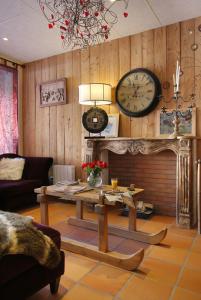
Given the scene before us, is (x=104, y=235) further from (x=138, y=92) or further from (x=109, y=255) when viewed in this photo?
(x=138, y=92)

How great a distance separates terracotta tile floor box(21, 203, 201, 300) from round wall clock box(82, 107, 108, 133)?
5.40 ft

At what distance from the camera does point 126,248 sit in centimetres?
222

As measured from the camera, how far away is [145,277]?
178 cm

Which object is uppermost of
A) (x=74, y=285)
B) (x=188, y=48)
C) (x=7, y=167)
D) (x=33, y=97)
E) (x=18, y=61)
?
(x=18, y=61)

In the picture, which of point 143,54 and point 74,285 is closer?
point 74,285

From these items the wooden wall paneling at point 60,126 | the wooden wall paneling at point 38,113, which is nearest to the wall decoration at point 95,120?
the wooden wall paneling at point 60,126

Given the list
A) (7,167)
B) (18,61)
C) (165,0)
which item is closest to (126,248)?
(7,167)

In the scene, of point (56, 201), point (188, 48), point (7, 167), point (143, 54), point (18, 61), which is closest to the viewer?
point (188, 48)

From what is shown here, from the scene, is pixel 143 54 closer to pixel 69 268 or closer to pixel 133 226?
pixel 133 226

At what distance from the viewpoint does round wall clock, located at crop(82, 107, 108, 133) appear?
3.43 metres

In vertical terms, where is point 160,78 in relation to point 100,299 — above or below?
above

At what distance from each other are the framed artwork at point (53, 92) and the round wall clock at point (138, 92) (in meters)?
1.08

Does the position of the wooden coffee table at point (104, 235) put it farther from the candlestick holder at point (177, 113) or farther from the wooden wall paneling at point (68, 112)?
the wooden wall paneling at point (68, 112)

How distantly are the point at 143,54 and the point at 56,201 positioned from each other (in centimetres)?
276
